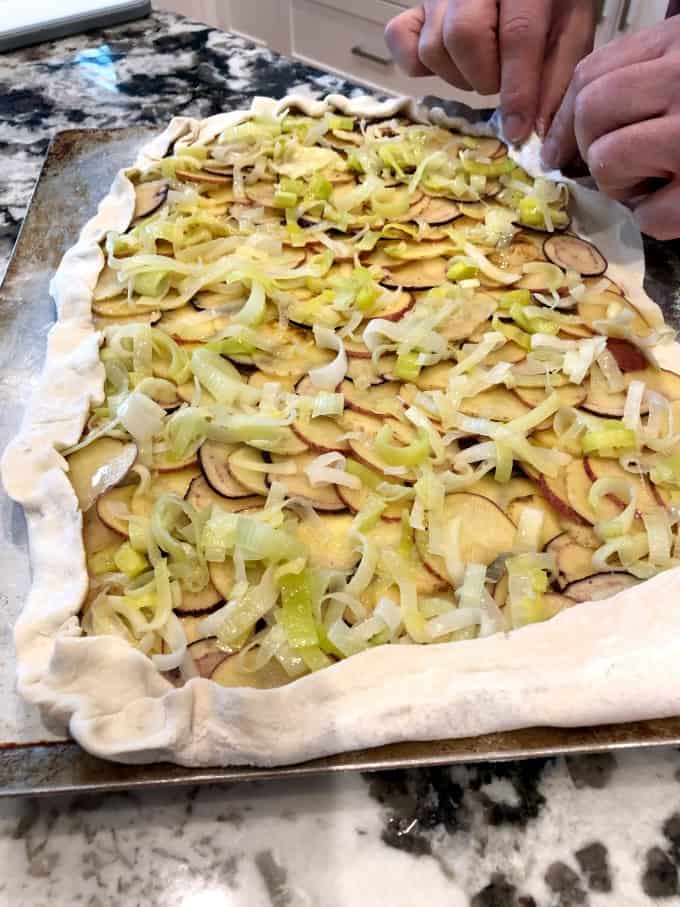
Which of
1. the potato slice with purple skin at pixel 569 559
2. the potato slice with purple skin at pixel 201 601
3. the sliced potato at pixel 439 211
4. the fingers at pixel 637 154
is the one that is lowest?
the potato slice with purple skin at pixel 569 559

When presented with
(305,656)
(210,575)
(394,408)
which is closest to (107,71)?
(394,408)

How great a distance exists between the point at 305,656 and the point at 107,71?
3.11 m

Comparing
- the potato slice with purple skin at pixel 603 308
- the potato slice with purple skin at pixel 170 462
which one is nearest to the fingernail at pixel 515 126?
the potato slice with purple skin at pixel 603 308

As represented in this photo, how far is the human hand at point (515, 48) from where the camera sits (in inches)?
86.2

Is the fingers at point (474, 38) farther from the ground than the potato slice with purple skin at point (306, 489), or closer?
farther from the ground

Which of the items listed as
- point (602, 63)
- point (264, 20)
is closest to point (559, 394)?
point (602, 63)

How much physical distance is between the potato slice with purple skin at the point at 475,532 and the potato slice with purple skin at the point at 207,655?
0.41m

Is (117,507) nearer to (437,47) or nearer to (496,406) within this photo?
(496,406)

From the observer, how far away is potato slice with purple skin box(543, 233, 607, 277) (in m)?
2.10

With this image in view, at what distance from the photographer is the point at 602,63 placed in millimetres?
1938

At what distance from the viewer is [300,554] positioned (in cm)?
136

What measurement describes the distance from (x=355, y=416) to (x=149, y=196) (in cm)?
112

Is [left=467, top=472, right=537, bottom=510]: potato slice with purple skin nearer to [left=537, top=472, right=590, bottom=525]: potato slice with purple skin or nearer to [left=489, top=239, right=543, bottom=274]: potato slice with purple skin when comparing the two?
[left=537, top=472, right=590, bottom=525]: potato slice with purple skin

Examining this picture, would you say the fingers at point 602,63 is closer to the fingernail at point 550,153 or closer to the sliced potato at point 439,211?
the fingernail at point 550,153
